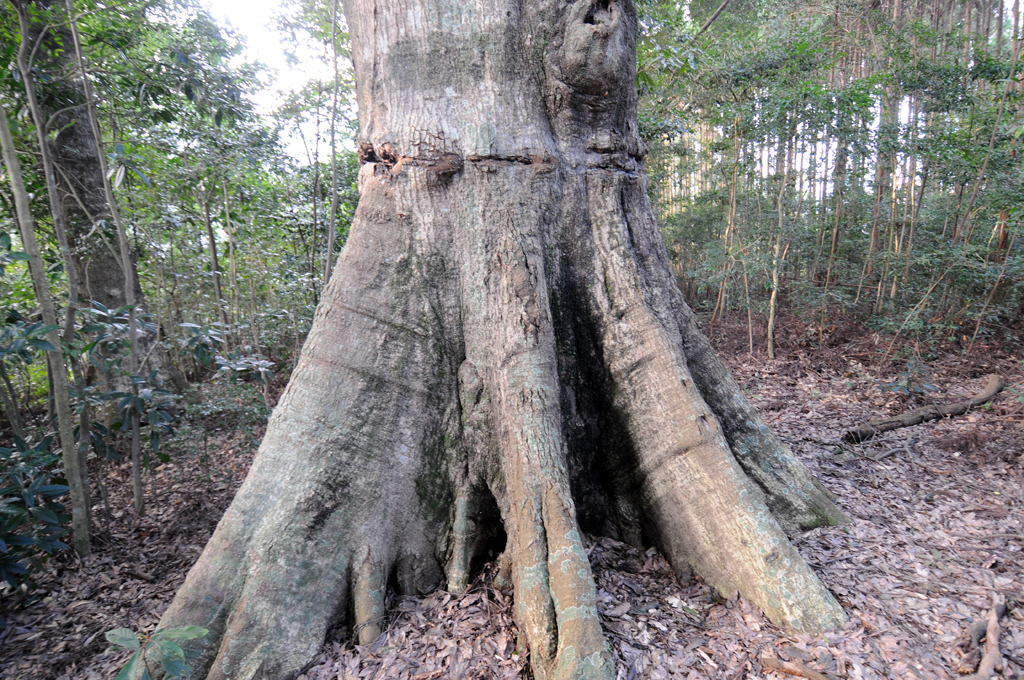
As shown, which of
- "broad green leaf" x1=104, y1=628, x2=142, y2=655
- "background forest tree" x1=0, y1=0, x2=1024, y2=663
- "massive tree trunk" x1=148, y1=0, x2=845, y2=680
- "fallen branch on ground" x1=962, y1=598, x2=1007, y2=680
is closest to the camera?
"broad green leaf" x1=104, y1=628, x2=142, y2=655

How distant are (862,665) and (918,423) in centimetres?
321

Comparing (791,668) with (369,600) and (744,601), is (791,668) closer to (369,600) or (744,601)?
(744,601)

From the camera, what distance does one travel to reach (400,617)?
2107mm

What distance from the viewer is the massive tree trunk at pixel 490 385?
2000 mm

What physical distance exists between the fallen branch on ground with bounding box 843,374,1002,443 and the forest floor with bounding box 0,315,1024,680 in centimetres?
10

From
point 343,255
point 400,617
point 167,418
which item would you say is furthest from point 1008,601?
point 167,418

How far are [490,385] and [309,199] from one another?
5.51 m

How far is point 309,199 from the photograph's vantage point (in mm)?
6637

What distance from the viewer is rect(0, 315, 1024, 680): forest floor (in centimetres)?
175

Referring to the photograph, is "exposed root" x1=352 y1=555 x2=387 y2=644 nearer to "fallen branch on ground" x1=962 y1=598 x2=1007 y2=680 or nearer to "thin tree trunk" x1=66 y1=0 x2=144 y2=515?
"thin tree trunk" x1=66 y1=0 x2=144 y2=515

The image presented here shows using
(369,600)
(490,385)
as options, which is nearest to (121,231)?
(490,385)

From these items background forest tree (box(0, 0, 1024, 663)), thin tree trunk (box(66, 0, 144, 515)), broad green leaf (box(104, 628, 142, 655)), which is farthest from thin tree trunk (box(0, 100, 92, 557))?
Result: broad green leaf (box(104, 628, 142, 655))

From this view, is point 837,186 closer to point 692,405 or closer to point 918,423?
point 918,423

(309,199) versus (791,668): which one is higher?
(309,199)
